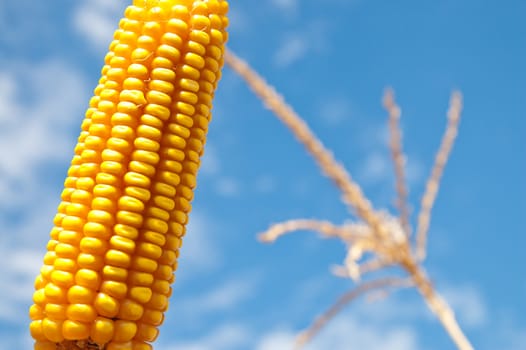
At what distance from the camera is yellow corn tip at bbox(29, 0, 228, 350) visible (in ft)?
7.06

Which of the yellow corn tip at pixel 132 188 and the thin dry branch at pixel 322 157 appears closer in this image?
the yellow corn tip at pixel 132 188

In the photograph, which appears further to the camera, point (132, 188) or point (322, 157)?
point (322, 157)

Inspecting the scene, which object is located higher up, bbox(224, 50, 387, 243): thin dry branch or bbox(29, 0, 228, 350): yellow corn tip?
bbox(224, 50, 387, 243): thin dry branch

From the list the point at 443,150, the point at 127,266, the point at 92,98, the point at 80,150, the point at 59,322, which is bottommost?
the point at 59,322

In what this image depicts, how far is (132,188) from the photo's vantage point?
2215 mm

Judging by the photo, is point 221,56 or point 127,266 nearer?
point 127,266

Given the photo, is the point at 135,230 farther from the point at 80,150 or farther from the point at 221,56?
the point at 221,56

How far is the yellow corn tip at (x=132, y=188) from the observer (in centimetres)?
215

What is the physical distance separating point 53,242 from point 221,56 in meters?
0.95

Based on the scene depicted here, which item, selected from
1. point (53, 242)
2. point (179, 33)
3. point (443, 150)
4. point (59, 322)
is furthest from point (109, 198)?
point (443, 150)

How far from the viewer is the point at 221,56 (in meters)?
2.57

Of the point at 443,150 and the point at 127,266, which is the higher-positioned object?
the point at 443,150

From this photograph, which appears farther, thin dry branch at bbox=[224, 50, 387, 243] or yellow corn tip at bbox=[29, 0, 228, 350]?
thin dry branch at bbox=[224, 50, 387, 243]

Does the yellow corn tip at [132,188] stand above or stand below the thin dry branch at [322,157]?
below
